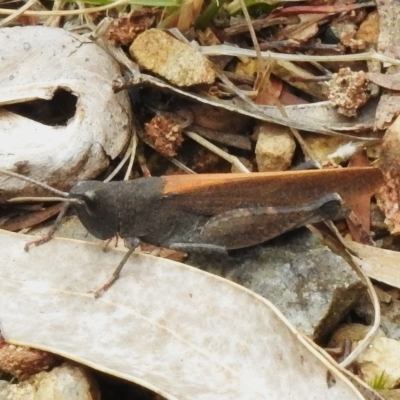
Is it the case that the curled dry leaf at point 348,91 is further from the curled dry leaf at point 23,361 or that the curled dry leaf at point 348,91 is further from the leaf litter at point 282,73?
the curled dry leaf at point 23,361

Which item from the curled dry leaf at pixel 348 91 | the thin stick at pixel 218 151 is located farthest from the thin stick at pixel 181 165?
the curled dry leaf at pixel 348 91

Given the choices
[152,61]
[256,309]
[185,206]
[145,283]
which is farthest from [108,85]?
[256,309]

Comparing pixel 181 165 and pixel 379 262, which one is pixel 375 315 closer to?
pixel 379 262

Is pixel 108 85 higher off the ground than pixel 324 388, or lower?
higher

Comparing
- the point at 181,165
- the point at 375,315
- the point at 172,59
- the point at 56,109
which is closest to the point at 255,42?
→ the point at 172,59

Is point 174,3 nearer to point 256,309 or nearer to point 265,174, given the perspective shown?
point 265,174

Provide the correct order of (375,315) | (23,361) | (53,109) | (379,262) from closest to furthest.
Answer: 1. (23,361)
2. (375,315)
3. (379,262)
4. (53,109)
